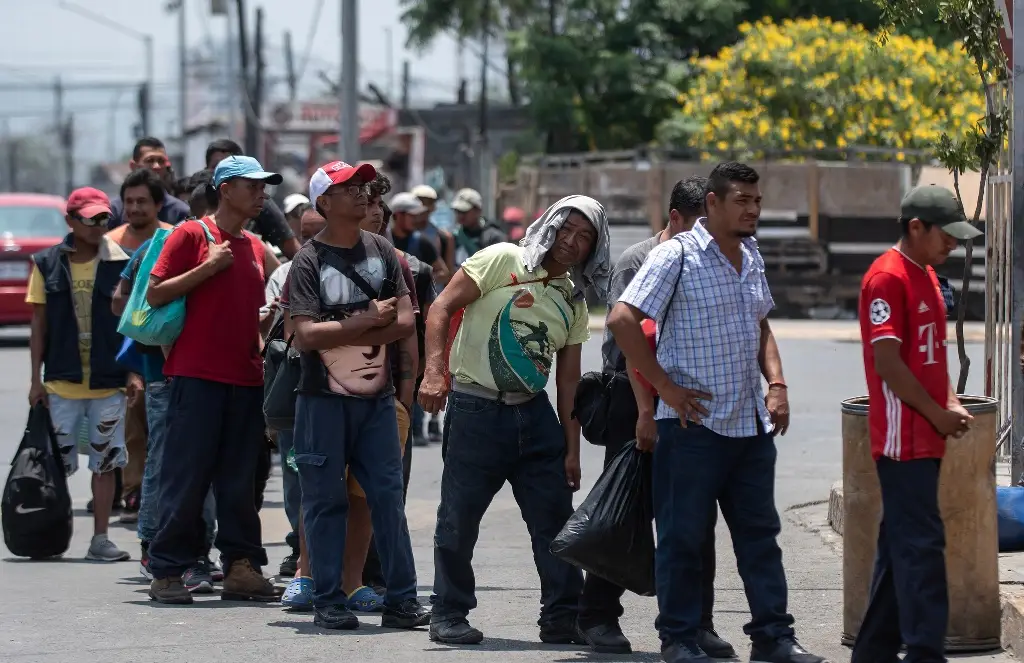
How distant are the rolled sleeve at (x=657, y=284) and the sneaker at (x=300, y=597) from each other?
2.18 m

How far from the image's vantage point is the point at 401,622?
685 centimetres

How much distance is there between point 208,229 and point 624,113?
2965cm

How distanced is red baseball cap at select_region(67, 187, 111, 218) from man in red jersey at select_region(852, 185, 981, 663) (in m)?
4.56

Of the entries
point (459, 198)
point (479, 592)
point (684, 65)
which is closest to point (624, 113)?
point (684, 65)

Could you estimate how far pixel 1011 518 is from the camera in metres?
7.34

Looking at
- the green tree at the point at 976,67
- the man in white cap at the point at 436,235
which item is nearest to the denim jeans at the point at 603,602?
the green tree at the point at 976,67

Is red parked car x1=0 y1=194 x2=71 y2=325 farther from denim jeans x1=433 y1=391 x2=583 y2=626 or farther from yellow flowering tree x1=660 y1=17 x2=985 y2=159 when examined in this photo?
denim jeans x1=433 y1=391 x2=583 y2=626

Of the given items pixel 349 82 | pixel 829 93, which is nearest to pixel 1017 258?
pixel 349 82

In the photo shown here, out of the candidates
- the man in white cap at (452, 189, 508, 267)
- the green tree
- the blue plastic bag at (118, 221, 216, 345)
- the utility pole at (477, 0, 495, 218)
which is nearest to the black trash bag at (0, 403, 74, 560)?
the blue plastic bag at (118, 221, 216, 345)

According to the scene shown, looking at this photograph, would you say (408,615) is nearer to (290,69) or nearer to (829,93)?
(829,93)

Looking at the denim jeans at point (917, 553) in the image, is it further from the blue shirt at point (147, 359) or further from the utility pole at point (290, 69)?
the utility pole at point (290, 69)

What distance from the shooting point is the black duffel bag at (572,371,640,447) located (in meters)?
6.45

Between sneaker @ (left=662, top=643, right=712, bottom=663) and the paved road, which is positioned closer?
sneaker @ (left=662, top=643, right=712, bottom=663)

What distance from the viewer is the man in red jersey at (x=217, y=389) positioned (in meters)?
7.41
